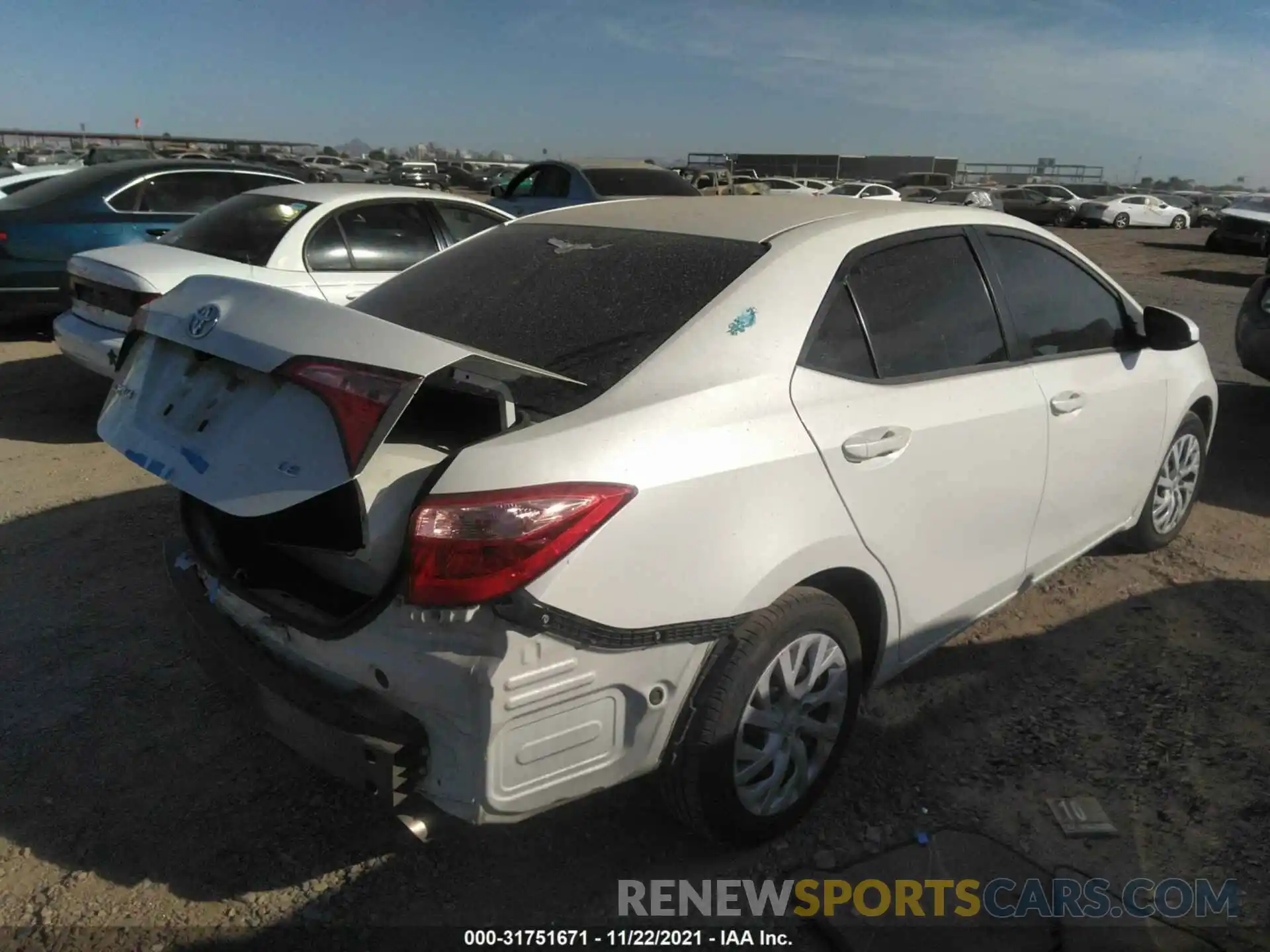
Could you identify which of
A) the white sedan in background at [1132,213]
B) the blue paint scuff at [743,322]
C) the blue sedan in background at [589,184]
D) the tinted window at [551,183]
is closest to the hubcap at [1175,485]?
the blue paint scuff at [743,322]

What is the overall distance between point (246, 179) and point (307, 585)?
7.06 m

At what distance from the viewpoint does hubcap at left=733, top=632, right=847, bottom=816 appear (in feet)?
8.09

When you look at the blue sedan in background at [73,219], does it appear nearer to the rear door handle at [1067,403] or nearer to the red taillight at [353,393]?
the red taillight at [353,393]

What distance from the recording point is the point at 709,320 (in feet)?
8.17

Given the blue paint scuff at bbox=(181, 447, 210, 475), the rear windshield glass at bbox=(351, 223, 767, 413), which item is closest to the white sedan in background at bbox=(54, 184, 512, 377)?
the rear windshield glass at bbox=(351, 223, 767, 413)

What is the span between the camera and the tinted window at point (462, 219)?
22.9ft

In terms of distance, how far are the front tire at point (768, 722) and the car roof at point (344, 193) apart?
16.3 feet

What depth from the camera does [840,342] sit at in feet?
8.80

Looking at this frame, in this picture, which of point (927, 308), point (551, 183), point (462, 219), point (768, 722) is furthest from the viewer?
point (551, 183)

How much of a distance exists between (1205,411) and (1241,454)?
2070 mm

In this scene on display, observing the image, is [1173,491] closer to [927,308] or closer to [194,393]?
[927,308]

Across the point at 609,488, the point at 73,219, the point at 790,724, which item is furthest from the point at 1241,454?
the point at 73,219

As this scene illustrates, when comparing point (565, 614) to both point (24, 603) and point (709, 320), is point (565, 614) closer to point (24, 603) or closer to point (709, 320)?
point (709, 320)

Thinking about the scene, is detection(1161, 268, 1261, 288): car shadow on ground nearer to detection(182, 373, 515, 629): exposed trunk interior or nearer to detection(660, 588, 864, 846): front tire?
detection(660, 588, 864, 846): front tire
